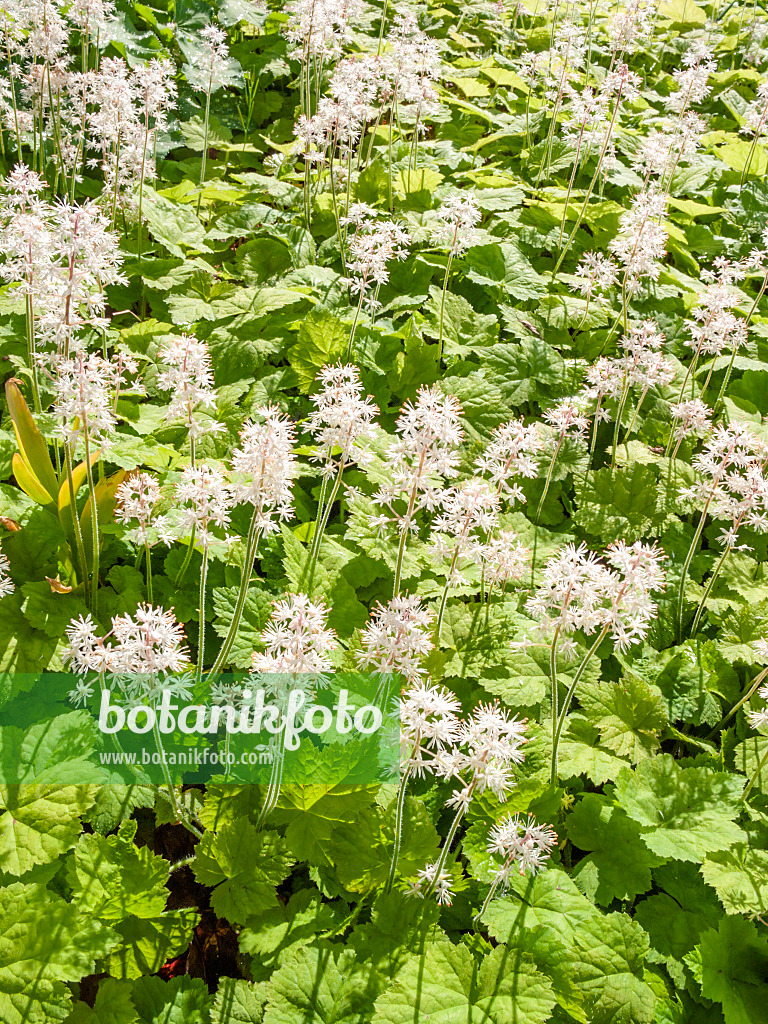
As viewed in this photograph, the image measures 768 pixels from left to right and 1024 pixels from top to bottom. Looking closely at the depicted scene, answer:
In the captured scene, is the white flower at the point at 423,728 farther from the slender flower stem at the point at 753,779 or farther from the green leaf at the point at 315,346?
the green leaf at the point at 315,346

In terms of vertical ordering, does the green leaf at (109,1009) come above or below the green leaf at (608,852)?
below

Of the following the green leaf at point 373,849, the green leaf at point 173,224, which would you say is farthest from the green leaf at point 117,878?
the green leaf at point 173,224

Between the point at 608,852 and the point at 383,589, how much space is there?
132cm

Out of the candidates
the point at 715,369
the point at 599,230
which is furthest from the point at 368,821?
the point at 599,230

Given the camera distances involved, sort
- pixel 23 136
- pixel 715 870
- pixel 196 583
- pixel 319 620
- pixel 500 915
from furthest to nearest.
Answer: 1. pixel 23 136
2. pixel 196 583
3. pixel 715 870
4. pixel 500 915
5. pixel 319 620

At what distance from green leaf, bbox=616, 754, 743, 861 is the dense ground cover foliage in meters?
0.01

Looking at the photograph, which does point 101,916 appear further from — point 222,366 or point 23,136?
point 23,136

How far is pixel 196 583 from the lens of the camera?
3027 mm

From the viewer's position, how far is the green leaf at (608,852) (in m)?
2.47

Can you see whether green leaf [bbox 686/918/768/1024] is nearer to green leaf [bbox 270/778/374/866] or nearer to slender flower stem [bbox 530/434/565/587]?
green leaf [bbox 270/778/374/866]

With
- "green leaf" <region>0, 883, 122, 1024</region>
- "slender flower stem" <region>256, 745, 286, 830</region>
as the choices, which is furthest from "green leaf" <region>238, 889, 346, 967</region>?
"green leaf" <region>0, 883, 122, 1024</region>

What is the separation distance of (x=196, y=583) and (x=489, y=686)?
1.23 meters

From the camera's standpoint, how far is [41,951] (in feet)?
6.51

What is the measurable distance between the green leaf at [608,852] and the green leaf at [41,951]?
1510mm
